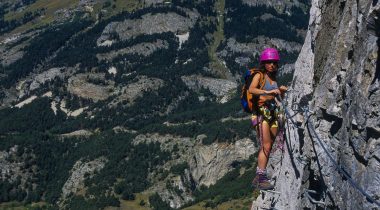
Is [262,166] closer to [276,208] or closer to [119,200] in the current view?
[276,208]

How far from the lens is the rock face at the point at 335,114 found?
43.2 ft

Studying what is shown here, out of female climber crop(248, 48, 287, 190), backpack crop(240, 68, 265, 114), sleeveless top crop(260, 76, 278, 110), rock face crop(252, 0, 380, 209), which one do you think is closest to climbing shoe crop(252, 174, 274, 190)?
female climber crop(248, 48, 287, 190)

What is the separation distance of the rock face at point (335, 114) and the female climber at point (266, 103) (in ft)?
1.94

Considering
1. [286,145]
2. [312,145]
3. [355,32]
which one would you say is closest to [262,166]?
[286,145]

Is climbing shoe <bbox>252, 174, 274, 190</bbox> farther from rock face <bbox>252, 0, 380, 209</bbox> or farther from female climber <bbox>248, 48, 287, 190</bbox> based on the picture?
rock face <bbox>252, 0, 380, 209</bbox>

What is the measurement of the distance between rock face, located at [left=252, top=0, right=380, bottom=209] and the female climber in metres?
0.59

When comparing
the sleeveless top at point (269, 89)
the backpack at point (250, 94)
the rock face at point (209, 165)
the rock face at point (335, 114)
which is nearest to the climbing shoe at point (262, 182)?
the rock face at point (335, 114)

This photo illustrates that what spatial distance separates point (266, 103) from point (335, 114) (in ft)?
13.1

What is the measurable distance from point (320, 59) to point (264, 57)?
1.65 meters

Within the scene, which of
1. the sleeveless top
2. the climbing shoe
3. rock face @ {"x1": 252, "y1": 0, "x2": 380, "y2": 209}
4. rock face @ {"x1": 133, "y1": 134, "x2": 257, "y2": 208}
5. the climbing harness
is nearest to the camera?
the climbing harness

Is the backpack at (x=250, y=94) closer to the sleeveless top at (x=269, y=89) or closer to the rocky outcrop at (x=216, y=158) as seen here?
the sleeveless top at (x=269, y=89)

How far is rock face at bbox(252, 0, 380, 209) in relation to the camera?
43.2 feet

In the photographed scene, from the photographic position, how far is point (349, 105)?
47.1ft

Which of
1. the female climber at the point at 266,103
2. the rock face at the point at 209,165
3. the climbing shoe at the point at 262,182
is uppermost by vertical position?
the female climber at the point at 266,103
